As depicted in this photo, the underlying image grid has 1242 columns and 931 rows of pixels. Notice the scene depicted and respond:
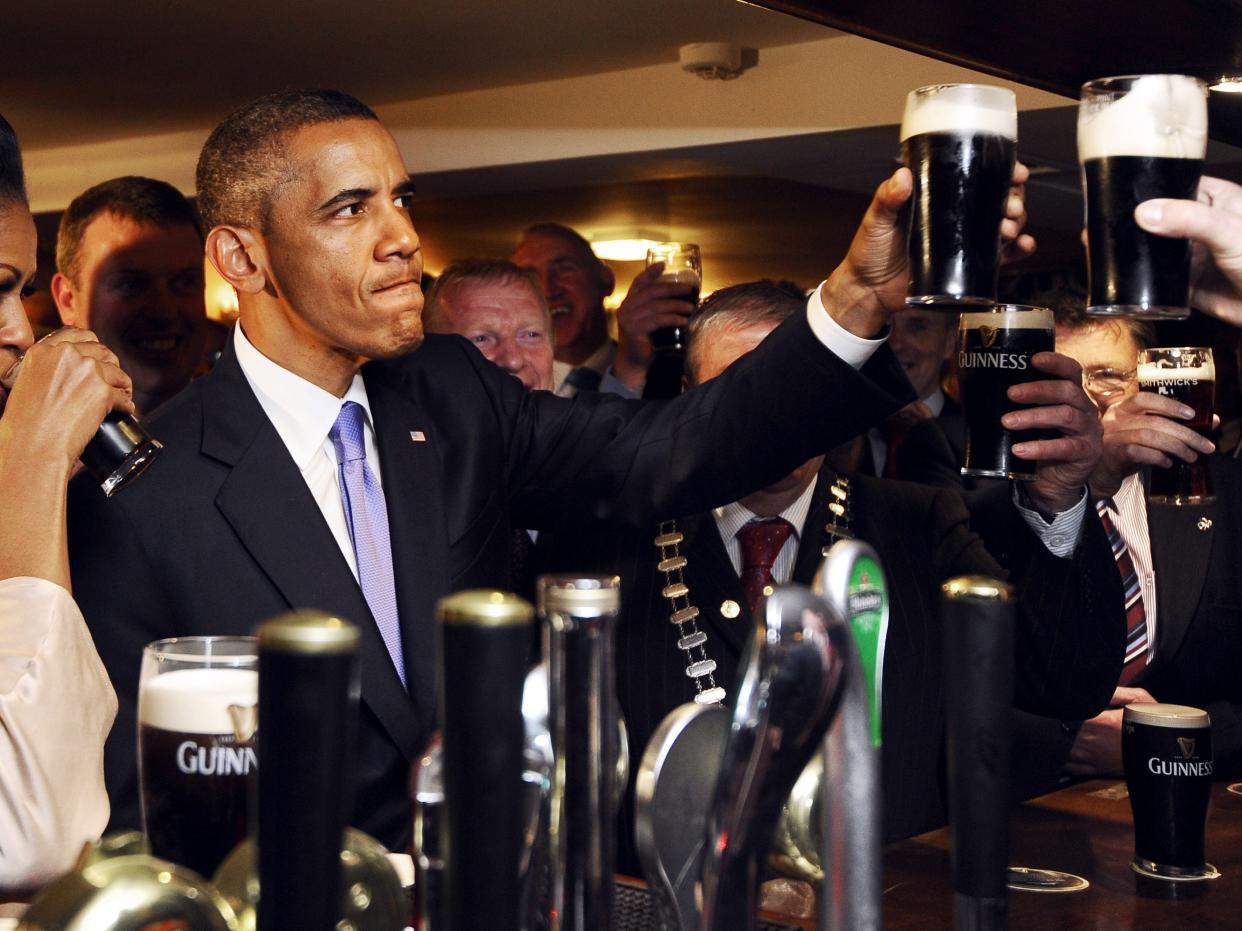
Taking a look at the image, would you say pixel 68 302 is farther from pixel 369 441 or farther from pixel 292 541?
pixel 292 541

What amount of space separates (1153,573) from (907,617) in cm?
80

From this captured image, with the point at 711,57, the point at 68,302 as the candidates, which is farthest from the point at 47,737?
the point at 711,57

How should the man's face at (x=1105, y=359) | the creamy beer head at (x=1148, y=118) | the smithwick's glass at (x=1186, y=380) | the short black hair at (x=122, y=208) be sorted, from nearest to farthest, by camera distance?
the creamy beer head at (x=1148, y=118)
the smithwick's glass at (x=1186, y=380)
the man's face at (x=1105, y=359)
the short black hair at (x=122, y=208)

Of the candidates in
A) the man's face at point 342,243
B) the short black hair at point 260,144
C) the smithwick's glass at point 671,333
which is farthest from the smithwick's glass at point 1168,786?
the smithwick's glass at point 671,333

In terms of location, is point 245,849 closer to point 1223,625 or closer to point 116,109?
point 1223,625

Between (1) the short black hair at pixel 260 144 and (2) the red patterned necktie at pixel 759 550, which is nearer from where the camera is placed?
(1) the short black hair at pixel 260 144

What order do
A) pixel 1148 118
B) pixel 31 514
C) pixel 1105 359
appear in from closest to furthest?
pixel 1148 118 → pixel 31 514 → pixel 1105 359

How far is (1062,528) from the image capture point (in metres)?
2.02

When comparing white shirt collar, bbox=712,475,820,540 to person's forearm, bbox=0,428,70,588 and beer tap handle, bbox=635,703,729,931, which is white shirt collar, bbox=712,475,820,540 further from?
beer tap handle, bbox=635,703,729,931

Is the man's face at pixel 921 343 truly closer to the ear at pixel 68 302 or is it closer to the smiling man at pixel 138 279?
the smiling man at pixel 138 279

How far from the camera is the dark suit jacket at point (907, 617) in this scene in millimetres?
2008

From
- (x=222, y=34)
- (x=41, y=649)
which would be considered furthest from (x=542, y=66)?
(x=41, y=649)

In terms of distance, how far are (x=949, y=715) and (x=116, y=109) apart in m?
7.05

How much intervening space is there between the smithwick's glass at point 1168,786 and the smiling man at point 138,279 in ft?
8.31
